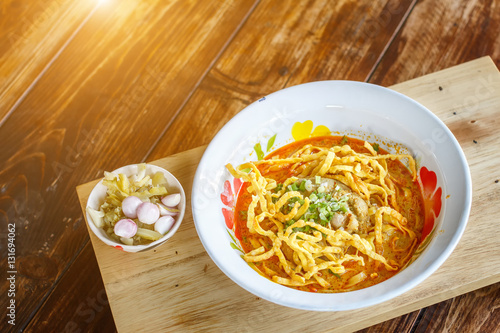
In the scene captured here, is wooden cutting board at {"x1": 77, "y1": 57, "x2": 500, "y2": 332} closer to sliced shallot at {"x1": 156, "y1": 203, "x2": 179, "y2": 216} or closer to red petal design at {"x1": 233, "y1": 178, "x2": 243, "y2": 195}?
sliced shallot at {"x1": 156, "y1": 203, "x2": 179, "y2": 216}

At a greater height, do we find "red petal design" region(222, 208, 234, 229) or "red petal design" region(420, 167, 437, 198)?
"red petal design" region(222, 208, 234, 229)

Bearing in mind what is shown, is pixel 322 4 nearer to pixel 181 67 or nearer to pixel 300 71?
pixel 300 71

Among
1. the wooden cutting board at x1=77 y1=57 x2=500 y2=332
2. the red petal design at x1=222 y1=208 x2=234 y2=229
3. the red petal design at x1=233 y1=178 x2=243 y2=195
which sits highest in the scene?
the red petal design at x1=233 y1=178 x2=243 y2=195

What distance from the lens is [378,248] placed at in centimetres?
171

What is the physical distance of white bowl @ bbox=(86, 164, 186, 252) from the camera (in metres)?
1.81

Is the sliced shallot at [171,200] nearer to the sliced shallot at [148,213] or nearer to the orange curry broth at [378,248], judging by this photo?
the sliced shallot at [148,213]

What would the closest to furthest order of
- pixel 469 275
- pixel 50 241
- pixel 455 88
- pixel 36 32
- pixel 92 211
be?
pixel 469 275, pixel 92 211, pixel 455 88, pixel 50 241, pixel 36 32

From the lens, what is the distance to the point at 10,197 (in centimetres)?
258

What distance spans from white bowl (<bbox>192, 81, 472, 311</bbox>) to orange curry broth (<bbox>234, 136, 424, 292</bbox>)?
0.04m

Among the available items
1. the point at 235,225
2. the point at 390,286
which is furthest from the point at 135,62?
the point at 390,286

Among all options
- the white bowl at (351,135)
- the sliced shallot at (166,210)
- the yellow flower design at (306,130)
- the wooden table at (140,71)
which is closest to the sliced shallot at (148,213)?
the sliced shallot at (166,210)

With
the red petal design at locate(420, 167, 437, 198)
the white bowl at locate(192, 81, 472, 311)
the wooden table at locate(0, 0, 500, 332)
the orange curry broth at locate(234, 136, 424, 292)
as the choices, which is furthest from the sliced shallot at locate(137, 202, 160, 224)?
the red petal design at locate(420, 167, 437, 198)

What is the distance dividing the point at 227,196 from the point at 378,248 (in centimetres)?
56

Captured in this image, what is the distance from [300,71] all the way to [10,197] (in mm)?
1636
